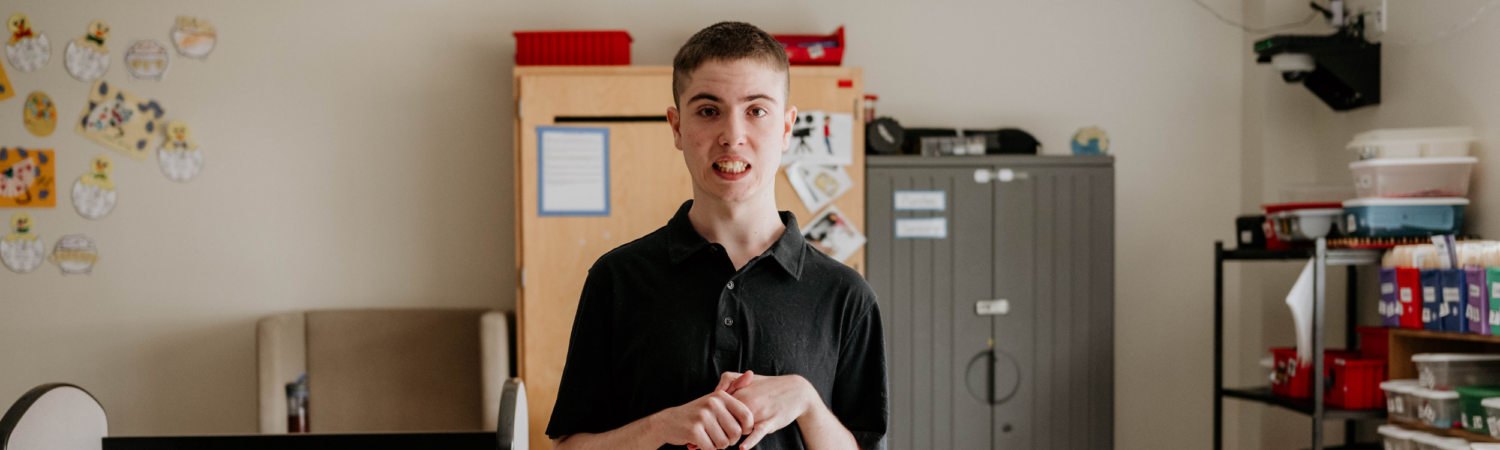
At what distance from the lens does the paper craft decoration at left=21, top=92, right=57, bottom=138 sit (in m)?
3.05

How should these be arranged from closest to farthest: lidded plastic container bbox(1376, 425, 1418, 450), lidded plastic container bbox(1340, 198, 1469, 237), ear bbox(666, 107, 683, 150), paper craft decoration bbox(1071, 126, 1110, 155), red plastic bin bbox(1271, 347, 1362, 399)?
1. ear bbox(666, 107, 683, 150)
2. lidded plastic container bbox(1376, 425, 1418, 450)
3. lidded plastic container bbox(1340, 198, 1469, 237)
4. red plastic bin bbox(1271, 347, 1362, 399)
5. paper craft decoration bbox(1071, 126, 1110, 155)

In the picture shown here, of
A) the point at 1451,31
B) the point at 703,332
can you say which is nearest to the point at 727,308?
the point at 703,332

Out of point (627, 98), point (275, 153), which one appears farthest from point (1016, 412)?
point (275, 153)

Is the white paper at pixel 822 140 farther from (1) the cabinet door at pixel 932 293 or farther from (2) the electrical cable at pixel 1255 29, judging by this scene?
(2) the electrical cable at pixel 1255 29

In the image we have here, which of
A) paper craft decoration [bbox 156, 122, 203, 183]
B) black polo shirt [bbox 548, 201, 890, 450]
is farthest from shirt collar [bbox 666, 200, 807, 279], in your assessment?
paper craft decoration [bbox 156, 122, 203, 183]

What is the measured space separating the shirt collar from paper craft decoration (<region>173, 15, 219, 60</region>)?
9.94 feet

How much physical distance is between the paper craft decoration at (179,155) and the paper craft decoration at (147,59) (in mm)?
188

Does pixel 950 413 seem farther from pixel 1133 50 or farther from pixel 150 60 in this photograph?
pixel 150 60

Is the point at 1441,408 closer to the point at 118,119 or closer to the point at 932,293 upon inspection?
the point at 932,293

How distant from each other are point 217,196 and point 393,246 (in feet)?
2.20

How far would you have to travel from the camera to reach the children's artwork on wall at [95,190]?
307 cm

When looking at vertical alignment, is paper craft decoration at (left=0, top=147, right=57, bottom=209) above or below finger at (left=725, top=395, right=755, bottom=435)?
above

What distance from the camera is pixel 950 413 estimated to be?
2.68 m

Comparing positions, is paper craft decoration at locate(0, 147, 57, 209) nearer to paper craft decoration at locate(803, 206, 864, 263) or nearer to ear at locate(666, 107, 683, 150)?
paper craft decoration at locate(803, 206, 864, 263)
